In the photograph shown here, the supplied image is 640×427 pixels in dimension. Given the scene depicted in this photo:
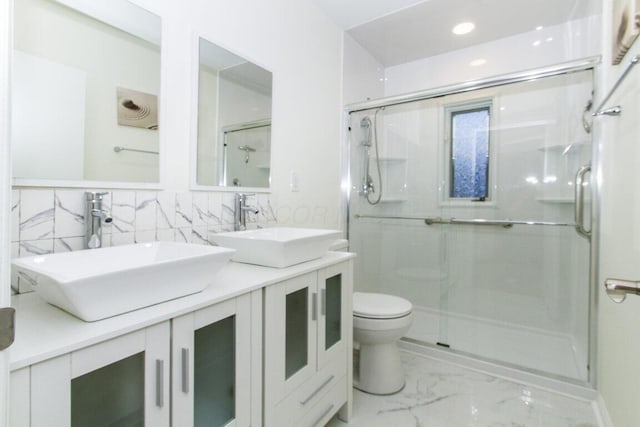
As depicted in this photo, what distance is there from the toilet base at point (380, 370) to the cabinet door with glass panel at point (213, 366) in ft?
3.30

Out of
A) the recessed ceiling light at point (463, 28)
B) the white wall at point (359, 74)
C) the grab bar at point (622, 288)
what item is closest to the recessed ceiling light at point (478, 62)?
the recessed ceiling light at point (463, 28)

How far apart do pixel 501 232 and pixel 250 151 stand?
203 centimetres

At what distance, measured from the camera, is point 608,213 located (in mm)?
1621

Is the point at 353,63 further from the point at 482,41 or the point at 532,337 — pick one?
the point at 532,337

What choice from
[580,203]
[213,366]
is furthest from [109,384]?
[580,203]

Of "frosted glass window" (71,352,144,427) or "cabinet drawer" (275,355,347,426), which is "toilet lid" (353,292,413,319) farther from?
"frosted glass window" (71,352,144,427)

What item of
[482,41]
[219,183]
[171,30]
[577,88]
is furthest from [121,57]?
[482,41]

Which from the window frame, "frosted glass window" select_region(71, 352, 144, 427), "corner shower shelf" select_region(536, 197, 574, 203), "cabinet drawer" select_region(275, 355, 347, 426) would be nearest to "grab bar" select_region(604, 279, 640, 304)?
"cabinet drawer" select_region(275, 355, 347, 426)

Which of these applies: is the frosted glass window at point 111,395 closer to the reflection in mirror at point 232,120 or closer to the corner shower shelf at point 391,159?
the reflection in mirror at point 232,120

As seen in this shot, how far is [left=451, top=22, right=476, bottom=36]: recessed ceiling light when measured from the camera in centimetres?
250

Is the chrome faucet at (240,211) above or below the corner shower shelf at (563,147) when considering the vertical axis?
below

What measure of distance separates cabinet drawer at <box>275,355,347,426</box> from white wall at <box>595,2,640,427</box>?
1.08 meters

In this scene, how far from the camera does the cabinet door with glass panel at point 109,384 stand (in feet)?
2.02

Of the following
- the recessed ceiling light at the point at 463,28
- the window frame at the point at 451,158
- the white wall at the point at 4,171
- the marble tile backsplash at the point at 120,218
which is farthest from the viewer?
the window frame at the point at 451,158
